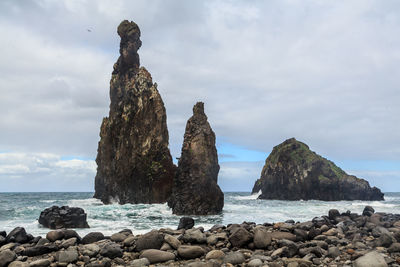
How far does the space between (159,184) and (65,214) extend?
25.1 m

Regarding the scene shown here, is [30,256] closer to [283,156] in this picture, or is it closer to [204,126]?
[204,126]

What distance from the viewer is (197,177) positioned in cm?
2933

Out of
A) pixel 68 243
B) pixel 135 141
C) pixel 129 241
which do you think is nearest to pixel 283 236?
pixel 129 241

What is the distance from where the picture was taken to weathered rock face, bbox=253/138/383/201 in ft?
244

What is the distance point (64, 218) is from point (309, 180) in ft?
212

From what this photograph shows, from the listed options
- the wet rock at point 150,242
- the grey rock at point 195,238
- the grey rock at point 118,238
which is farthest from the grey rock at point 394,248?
the grey rock at point 118,238

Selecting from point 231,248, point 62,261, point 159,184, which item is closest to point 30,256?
point 62,261

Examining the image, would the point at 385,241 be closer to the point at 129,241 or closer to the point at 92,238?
the point at 129,241

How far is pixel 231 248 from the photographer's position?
32.3 feet

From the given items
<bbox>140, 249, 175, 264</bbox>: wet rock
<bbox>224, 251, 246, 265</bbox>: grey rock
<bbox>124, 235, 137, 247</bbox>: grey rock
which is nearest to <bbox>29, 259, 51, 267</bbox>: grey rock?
<bbox>124, 235, 137, 247</bbox>: grey rock

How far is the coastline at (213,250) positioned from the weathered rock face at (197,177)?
17.2 meters

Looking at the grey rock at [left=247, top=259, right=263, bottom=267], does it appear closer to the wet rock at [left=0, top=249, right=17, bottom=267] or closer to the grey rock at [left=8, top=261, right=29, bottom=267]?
the grey rock at [left=8, top=261, right=29, bottom=267]

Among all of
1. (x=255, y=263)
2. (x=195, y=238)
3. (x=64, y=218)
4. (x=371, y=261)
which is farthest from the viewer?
(x=64, y=218)

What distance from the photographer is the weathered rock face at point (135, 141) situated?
147 ft
